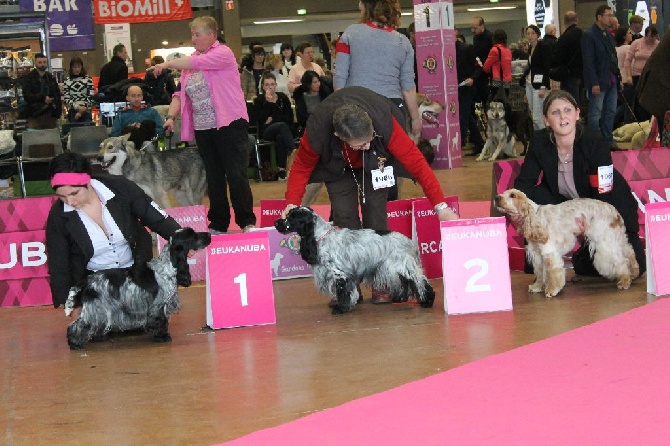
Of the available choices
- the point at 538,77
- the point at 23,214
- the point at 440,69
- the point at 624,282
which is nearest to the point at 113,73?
the point at 440,69

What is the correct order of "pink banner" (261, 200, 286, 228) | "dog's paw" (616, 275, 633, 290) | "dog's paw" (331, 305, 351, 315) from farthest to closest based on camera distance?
"pink banner" (261, 200, 286, 228)
"dog's paw" (616, 275, 633, 290)
"dog's paw" (331, 305, 351, 315)

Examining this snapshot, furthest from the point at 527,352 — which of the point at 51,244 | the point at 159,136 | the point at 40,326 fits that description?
the point at 159,136

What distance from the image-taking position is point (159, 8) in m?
15.4

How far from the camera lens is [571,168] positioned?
5.39 metres

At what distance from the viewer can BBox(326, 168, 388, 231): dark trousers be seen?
5289mm

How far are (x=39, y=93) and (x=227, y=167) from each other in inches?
219

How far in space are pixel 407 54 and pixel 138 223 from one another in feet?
7.10

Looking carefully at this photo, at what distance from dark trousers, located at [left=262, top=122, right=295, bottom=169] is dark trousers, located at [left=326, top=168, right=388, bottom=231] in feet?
22.2

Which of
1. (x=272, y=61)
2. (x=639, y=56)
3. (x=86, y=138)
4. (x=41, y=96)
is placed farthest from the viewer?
(x=272, y=61)

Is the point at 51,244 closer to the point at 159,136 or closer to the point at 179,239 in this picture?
the point at 179,239

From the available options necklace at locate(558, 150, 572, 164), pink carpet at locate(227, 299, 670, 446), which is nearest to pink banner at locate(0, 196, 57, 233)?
necklace at locate(558, 150, 572, 164)

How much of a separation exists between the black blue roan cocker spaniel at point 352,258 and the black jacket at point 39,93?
7509 mm

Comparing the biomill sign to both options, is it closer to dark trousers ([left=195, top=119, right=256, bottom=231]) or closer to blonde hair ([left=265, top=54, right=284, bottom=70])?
blonde hair ([left=265, top=54, right=284, bottom=70])

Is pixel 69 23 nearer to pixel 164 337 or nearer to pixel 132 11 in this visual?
pixel 132 11
